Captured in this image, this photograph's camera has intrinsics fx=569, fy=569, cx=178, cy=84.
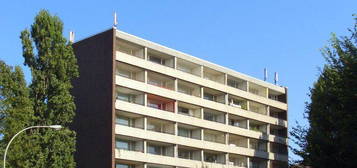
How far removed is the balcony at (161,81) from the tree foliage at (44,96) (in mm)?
14438

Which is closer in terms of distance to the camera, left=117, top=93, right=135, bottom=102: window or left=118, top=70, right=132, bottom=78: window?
left=117, top=93, right=135, bottom=102: window

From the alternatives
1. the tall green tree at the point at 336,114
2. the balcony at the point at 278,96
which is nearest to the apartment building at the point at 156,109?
the balcony at the point at 278,96

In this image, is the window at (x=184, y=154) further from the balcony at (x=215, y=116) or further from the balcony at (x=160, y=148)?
the balcony at (x=215, y=116)

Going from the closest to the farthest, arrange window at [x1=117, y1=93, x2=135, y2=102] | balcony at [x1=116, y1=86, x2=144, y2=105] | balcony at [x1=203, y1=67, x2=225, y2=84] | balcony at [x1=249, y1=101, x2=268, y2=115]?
balcony at [x1=116, y1=86, x2=144, y2=105]
window at [x1=117, y1=93, x2=135, y2=102]
balcony at [x1=203, y1=67, x2=225, y2=84]
balcony at [x1=249, y1=101, x2=268, y2=115]

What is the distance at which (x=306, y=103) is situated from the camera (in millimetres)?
36781

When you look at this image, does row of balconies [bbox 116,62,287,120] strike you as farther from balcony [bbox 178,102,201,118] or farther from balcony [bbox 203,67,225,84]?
balcony [bbox 203,67,225,84]

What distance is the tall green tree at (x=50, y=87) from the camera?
1639 inches

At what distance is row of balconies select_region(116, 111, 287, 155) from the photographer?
183 feet

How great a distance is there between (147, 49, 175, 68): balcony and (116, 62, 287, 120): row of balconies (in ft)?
Result: 6.38

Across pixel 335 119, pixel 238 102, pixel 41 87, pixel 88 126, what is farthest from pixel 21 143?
pixel 238 102

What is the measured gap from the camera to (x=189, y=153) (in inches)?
2472

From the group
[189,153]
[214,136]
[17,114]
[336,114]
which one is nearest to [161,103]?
[189,153]

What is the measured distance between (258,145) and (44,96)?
37590mm

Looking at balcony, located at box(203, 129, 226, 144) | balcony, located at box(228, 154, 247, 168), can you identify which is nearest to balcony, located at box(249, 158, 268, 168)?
balcony, located at box(228, 154, 247, 168)
